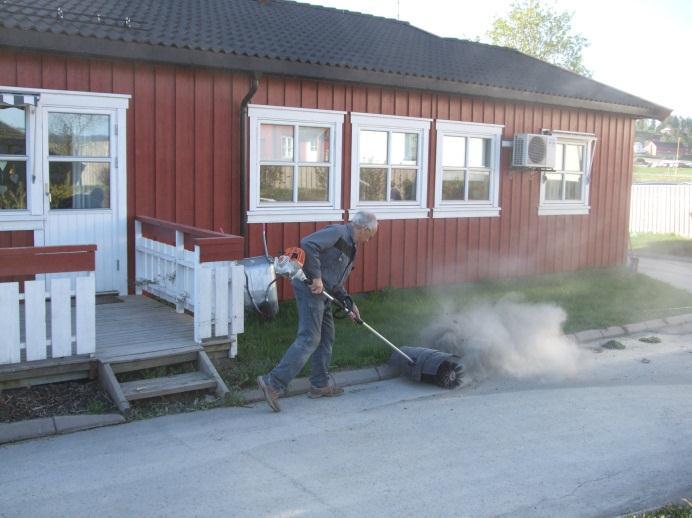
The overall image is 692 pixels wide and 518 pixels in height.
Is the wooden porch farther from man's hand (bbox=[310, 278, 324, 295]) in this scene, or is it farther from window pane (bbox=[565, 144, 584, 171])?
window pane (bbox=[565, 144, 584, 171])

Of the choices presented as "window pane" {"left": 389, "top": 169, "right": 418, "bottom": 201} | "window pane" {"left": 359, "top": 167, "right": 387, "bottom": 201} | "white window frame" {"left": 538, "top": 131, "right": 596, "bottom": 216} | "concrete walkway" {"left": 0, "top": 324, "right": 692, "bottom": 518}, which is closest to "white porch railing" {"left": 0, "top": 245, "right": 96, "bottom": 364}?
"concrete walkway" {"left": 0, "top": 324, "right": 692, "bottom": 518}

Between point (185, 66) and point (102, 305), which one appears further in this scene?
point (185, 66)

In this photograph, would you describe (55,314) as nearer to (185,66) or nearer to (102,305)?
(102,305)

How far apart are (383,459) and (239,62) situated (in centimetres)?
591

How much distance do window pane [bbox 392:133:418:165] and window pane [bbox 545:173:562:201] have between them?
3.31 metres

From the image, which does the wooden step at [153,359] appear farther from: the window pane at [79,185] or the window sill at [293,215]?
the window sill at [293,215]

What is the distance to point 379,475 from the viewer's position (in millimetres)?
5129

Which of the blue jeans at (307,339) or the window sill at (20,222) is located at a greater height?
the window sill at (20,222)

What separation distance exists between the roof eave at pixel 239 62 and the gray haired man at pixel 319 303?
3.70m

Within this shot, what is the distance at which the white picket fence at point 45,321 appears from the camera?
6.20 meters

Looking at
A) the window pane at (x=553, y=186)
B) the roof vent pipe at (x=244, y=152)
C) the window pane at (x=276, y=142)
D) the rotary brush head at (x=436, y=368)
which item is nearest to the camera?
the rotary brush head at (x=436, y=368)

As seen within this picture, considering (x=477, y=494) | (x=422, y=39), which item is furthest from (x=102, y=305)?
(x=422, y=39)

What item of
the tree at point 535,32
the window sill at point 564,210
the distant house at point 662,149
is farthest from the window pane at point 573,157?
the distant house at point 662,149

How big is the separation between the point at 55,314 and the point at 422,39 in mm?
10544
